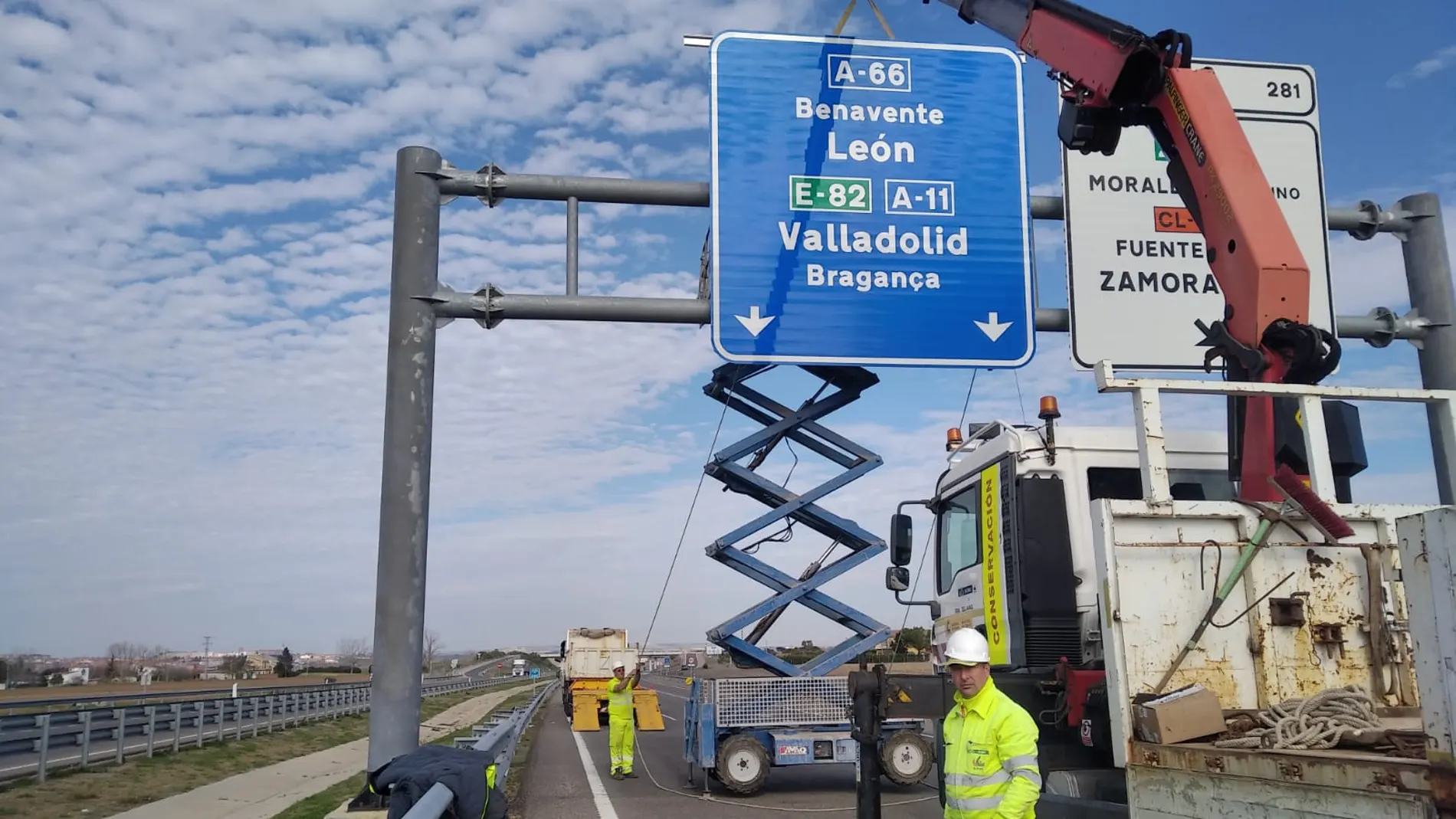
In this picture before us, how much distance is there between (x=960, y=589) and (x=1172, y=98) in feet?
12.0

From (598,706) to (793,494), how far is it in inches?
774

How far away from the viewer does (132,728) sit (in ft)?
64.6

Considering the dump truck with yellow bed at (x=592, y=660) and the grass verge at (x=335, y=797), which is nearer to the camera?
the grass verge at (x=335, y=797)

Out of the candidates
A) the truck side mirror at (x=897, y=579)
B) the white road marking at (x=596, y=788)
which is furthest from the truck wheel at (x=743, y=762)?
the truck side mirror at (x=897, y=579)

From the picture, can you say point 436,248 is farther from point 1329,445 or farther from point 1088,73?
point 1329,445

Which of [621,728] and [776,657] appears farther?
[621,728]

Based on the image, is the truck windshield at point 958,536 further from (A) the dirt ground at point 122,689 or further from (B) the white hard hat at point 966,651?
(A) the dirt ground at point 122,689

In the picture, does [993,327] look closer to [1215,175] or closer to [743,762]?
[1215,175]

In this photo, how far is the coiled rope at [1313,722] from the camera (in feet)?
13.1

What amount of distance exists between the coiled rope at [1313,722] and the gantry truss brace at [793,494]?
20.6 feet

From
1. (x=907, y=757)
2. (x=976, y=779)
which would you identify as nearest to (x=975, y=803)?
(x=976, y=779)

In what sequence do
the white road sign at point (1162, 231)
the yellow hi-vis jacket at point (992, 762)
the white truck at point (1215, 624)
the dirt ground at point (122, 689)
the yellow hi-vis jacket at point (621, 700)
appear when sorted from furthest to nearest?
1. the dirt ground at point (122, 689)
2. the yellow hi-vis jacket at point (621, 700)
3. the white road sign at point (1162, 231)
4. the yellow hi-vis jacket at point (992, 762)
5. the white truck at point (1215, 624)

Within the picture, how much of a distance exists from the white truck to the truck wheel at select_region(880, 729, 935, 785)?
23.1 ft

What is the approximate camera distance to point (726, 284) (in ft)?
24.6
